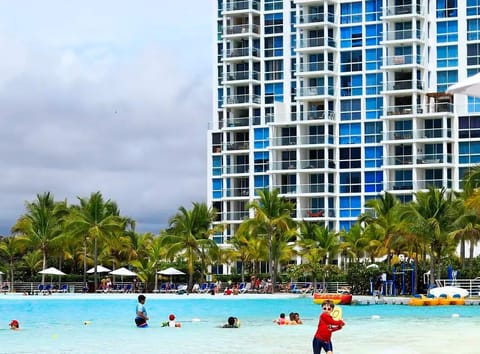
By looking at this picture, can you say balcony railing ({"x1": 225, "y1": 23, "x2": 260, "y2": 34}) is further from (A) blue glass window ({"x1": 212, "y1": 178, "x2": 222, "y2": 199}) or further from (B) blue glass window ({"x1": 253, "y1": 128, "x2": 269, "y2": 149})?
(A) blue glass window ({"x1": 212, "y1": 178, "x2": 222, "y2": 199})

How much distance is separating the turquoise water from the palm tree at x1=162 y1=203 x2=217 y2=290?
46.3 ft

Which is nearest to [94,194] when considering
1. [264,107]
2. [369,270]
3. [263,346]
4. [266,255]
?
[266,255]

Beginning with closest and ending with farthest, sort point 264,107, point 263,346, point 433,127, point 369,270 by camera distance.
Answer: point 263,346, point 369,270, point 433,127, point 264,107

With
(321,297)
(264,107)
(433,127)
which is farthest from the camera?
(264,107)

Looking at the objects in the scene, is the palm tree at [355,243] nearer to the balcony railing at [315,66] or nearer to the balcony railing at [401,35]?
the balcony railing at [315,66]

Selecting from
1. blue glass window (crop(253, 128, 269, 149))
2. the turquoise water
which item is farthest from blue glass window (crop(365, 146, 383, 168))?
the turquoise water

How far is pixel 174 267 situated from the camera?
265ft

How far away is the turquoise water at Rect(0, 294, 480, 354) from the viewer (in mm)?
30016

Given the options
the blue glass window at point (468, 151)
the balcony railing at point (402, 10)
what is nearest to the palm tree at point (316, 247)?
the blue glass window at point (468, 151)

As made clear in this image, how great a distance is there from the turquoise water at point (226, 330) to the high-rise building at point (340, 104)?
34945 mm

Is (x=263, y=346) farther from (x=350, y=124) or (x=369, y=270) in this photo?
(x=350, y=124)

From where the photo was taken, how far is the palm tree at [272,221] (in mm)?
73438

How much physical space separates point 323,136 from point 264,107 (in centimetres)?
761

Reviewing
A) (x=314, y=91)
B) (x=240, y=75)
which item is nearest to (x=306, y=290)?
(x=314, y=91)
